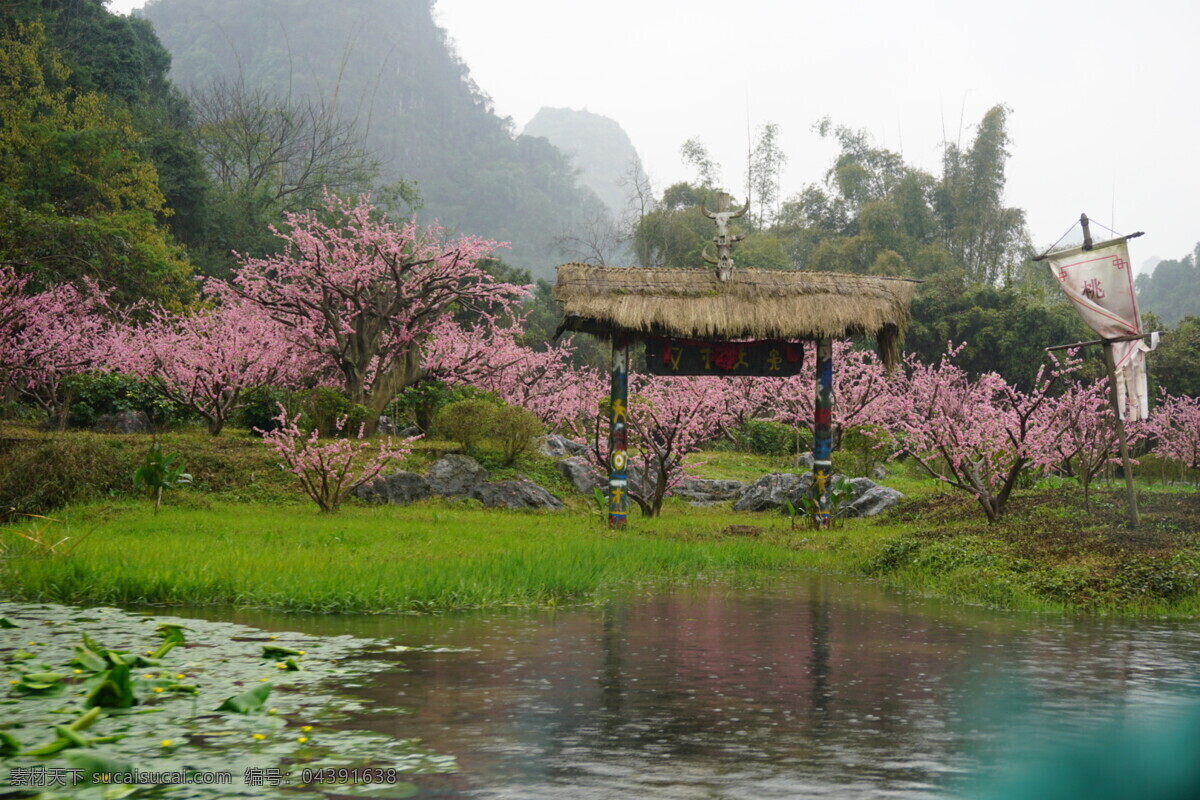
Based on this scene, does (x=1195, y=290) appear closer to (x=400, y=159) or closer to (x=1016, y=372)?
(x=1016, y=372)

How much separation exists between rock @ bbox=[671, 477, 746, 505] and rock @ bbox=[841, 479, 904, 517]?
300 centimetres

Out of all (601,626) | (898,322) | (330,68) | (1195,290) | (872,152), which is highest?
(330,68)

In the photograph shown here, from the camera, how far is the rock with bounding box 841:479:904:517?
53.6 ft

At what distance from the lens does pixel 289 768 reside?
3.31 meters

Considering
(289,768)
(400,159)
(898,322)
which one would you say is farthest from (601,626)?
(400,159)

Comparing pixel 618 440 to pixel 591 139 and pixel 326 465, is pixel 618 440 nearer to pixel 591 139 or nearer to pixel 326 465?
pixel 326 465

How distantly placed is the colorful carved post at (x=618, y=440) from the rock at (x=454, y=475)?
3.36 metres

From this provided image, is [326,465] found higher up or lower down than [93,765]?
higher up

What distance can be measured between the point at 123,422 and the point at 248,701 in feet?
60.3

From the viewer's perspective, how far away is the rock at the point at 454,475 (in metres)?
15.6

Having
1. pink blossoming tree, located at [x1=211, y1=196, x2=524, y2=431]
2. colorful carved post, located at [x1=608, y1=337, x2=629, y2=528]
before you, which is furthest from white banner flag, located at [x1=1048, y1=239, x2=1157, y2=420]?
pink blossoming tree, located at [x1=211, y1=196, x2=524, y2=431]

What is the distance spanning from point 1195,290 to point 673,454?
176 ft

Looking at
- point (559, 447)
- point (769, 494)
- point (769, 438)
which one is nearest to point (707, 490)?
point (769, 494)

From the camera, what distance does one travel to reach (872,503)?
1653cm
